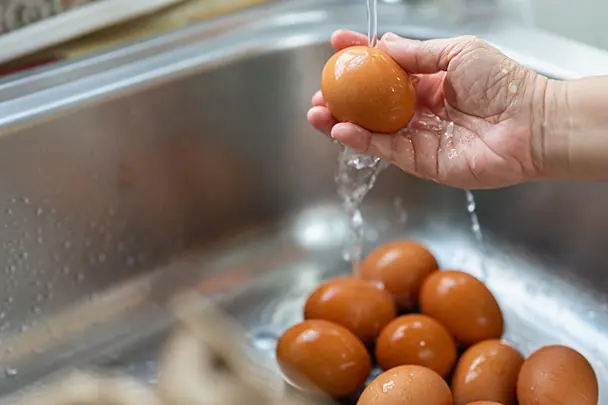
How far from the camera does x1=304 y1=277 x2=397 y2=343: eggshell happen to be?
0.84 metres

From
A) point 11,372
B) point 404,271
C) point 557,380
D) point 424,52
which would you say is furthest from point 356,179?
point 11,372

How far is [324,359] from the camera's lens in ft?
2.57

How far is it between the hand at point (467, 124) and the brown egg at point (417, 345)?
16cm

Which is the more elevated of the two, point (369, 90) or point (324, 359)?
point (369, 90)

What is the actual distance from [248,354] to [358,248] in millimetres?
236

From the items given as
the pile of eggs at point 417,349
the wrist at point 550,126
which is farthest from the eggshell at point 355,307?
the wrist at point 550,126

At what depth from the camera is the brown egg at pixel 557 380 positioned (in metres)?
0.71

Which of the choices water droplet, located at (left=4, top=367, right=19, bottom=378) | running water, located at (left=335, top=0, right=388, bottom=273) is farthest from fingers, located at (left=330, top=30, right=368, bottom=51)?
water droplet, located at (left=4, top=367, right=19, bottom=378)

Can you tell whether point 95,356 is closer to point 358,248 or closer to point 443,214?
point 358,248

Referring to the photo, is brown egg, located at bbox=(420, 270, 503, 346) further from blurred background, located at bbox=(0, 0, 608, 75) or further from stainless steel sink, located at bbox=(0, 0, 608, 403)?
blurred background, located at bbox=(0, 0, 608, 75)

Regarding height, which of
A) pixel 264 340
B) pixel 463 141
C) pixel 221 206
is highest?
pixel 463 141

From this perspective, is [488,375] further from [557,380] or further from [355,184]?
→ [355,184]

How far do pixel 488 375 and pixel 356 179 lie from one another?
29 cm

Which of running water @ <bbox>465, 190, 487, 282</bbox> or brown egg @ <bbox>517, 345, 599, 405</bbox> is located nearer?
brown egg @ <bbox>517, 345, 599, 405</bbox>
